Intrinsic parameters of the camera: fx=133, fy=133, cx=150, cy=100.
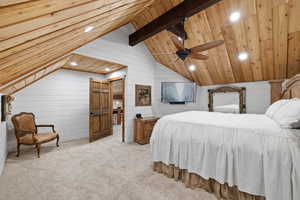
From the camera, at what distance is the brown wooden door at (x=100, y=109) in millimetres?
4316

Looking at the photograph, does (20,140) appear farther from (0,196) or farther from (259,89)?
(259,89)

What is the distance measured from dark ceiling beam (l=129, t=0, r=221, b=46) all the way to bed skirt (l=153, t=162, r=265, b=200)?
293 centimetres

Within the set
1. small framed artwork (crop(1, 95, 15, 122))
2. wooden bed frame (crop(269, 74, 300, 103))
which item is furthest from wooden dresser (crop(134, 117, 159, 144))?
wooden bed frame (crop(269, 74, 300, 103))

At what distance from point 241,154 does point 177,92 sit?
11.8 feet

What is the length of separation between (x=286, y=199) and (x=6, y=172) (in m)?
4.17

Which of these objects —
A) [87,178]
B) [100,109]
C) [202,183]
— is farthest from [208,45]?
[100,109]

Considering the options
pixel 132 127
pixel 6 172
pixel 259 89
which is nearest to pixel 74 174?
pixel 6 172

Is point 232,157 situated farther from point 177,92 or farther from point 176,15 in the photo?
point 177,92

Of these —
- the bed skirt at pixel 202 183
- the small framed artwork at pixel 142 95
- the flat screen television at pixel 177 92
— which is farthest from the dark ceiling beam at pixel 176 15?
the bed skirt at pixel 202 183

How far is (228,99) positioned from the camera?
466 cm

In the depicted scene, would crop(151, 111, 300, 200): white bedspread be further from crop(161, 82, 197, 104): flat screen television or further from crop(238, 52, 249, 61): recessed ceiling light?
crop(161, 82, 197, 104): flat screen television

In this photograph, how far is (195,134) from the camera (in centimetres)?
207

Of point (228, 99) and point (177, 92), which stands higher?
point (177, 92)

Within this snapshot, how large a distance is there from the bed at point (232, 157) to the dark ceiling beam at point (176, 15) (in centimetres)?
211
